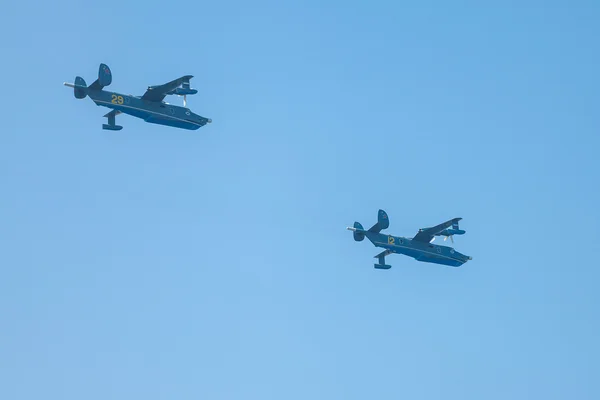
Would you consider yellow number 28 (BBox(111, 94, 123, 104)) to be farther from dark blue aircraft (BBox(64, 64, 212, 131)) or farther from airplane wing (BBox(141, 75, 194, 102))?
airplane wing (BBox(141, 75, 194, 102))

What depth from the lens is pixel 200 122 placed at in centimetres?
15738

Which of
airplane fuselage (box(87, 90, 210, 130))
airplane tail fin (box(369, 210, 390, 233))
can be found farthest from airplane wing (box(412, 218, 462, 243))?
airplane fuselage (box(87, 90, 210, 130))

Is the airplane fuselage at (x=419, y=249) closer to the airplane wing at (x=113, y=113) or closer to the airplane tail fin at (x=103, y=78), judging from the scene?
the airplane wing at (x=113, y=113)

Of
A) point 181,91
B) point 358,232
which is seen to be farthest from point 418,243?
point 181,91

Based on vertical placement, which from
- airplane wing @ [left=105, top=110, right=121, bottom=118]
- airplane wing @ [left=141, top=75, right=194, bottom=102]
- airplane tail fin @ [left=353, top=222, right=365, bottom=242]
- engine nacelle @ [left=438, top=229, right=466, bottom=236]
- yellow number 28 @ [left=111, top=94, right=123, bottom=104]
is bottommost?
airplane tail fin @ [left=353, top=222, right=365, bottom=242]

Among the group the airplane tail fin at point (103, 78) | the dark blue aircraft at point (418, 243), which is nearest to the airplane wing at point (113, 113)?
the airplane tail fin at point (103, 78)

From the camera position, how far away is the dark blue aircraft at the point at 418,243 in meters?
169

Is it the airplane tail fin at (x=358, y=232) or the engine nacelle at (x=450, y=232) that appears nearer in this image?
the airplane tail fin at (x=358, y=232)

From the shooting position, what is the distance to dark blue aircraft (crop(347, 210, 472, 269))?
553 feet

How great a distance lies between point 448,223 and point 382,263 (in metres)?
10.7

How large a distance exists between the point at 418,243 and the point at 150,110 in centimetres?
4359

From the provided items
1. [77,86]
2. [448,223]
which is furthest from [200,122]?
[448,223]

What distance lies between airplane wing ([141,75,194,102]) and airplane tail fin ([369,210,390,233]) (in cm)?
3420

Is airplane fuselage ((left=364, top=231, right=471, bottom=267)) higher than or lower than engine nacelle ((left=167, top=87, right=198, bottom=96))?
lower
